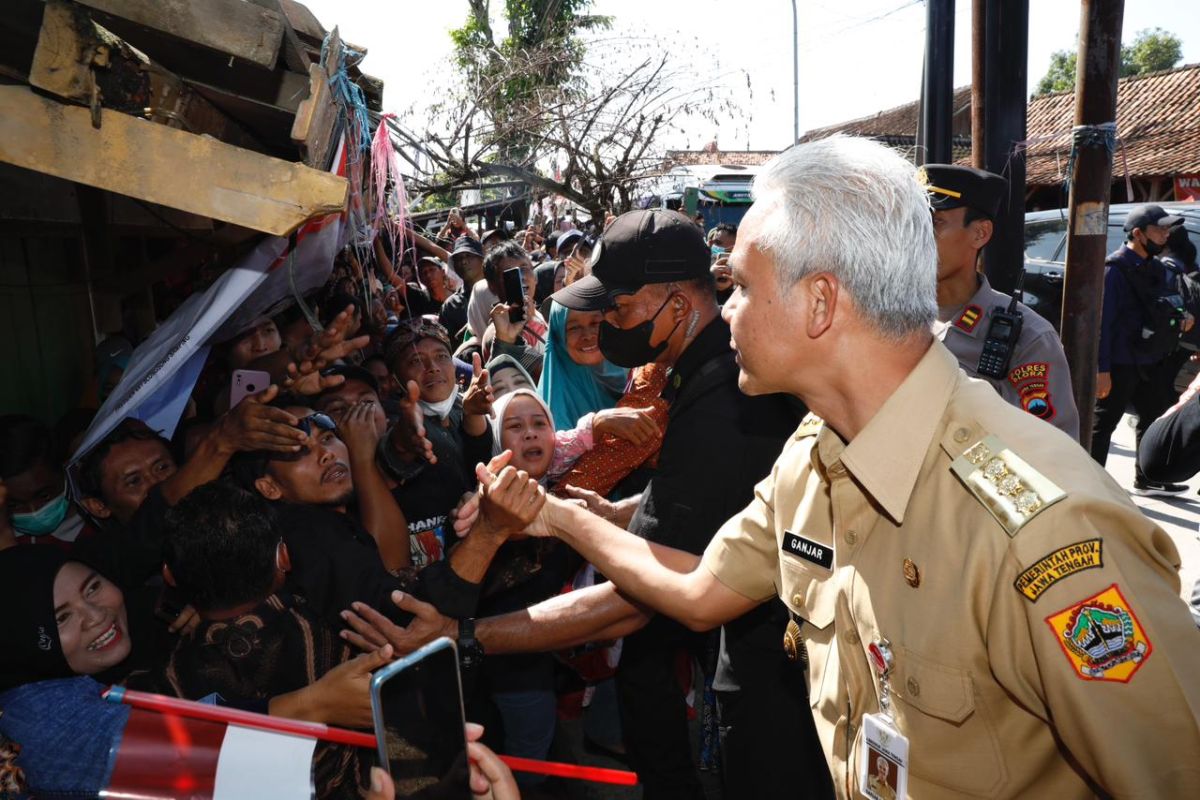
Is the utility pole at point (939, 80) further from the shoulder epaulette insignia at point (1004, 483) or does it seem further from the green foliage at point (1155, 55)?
the green foliage at point (1155, 55)

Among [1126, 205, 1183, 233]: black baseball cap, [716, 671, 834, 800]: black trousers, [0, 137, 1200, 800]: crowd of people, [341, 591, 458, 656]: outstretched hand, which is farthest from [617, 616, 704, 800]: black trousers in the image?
[1126, 205, 1183, 233]: black baseball cap

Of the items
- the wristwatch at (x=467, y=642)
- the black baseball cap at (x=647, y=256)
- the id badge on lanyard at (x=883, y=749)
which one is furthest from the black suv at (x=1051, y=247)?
the id badge on lanyard at (x=883, y=749)

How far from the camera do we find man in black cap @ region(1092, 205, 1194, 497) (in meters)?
5.89

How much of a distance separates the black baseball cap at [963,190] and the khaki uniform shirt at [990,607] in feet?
6.99

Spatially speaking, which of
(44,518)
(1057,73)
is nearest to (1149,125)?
(44,518)

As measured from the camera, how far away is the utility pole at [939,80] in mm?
5637

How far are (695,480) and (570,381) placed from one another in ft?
6.73

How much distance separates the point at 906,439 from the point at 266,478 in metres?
2.23

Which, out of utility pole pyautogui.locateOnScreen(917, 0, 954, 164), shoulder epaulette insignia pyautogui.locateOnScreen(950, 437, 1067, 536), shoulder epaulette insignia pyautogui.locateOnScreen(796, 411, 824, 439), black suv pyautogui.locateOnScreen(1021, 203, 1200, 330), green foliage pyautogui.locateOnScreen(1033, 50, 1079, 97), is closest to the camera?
shoulder epaulette insignia pyautogui.locateOnScreen(950, 437, 1067, 536)

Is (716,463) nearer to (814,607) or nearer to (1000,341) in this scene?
(814,607)

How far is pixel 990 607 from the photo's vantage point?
1279 mm

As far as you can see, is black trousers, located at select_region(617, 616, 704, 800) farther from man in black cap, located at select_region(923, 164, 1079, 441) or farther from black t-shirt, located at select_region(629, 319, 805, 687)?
man in black cap, located at select_region(923, 164, 1079, 441)

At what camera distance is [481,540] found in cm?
234

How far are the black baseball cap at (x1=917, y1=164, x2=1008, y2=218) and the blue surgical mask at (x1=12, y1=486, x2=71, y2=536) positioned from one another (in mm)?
3735
